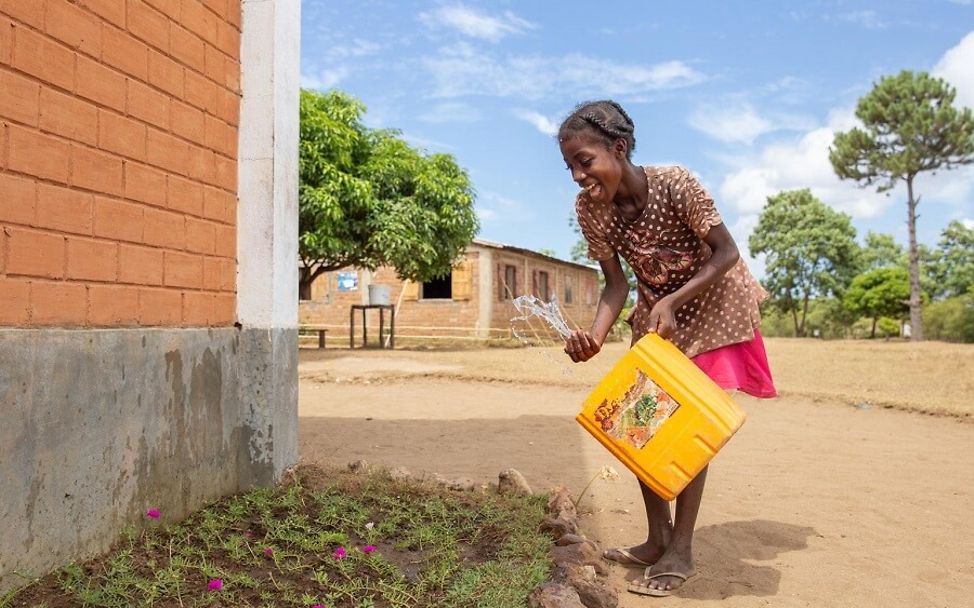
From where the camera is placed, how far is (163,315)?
9.91ft

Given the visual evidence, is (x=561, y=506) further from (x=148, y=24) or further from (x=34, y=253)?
(x=148, y=24)

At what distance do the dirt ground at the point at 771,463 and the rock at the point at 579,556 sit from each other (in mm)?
107

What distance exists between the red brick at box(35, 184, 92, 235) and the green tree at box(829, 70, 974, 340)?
26398 mm

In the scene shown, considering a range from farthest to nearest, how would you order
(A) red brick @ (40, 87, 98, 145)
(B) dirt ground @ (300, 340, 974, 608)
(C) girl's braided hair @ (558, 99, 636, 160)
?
(B) dirt ground @ (300, 340, 974, 608) → (C) girl's braided hair @ (558, 99, 636, 160) → (A) red brick @ (40, 87, 98, 145)

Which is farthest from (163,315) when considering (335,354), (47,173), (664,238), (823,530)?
(335,354)

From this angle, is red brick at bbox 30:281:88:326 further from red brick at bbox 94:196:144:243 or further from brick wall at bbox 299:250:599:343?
brick wall at bbox 299:250:599:343

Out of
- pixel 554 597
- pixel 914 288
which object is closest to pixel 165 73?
pixel 554 597

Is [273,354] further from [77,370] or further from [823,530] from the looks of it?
[823,530]

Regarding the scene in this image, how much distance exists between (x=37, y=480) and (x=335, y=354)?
12.2 metres

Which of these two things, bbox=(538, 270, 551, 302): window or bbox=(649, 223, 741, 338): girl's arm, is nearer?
bbox=(649, 223, 741, 338): girl's arm

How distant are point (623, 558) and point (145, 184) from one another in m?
2.39

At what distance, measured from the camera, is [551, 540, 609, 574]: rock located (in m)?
2.70

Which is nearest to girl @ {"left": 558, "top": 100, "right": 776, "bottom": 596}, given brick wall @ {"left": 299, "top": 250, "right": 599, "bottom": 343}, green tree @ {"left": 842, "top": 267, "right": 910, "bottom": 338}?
brick wall @ {"left": 299, "top": 250, "right": 599, "bottom": 343}

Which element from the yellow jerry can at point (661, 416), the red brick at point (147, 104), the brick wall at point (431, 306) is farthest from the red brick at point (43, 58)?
the brick wall at point (431, 306)
